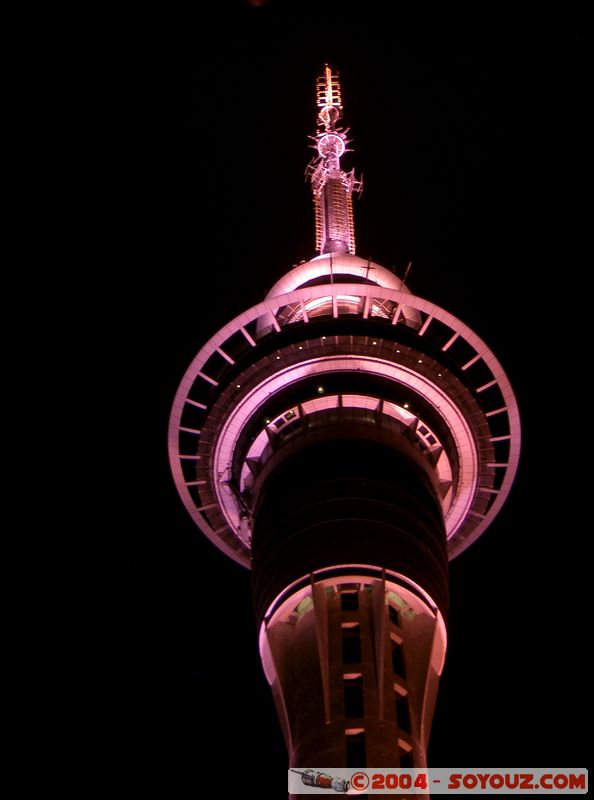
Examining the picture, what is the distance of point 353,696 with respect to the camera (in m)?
31.1

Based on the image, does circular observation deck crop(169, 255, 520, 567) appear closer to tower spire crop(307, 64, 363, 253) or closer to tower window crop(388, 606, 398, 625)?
tower window crop(388, 606, 398, 625)

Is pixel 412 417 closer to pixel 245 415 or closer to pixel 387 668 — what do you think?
pixel 245 415

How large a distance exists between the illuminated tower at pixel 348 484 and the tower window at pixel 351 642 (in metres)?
0.04

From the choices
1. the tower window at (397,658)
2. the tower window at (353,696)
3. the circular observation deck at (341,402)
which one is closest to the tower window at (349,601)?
the tower window at (397,658)

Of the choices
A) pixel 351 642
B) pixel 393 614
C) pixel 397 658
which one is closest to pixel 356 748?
pixel 351 642

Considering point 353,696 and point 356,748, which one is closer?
point 356,748

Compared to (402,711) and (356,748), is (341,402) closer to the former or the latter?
(402,711)

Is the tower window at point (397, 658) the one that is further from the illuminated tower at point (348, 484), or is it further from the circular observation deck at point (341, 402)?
the circular observation deck at point (341, 402)

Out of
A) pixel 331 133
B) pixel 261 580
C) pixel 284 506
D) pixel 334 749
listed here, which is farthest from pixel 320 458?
pixel 331 133

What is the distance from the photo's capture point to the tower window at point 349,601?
33656 millimetres

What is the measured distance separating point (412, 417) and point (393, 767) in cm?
1369

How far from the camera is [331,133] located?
5894 centimetres

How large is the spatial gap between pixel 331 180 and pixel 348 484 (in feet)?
80.6

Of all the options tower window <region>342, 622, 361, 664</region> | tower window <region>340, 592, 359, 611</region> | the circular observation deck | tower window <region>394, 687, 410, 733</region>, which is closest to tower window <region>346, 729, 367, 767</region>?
tower window <region>394, 687, 410, 733</region>
